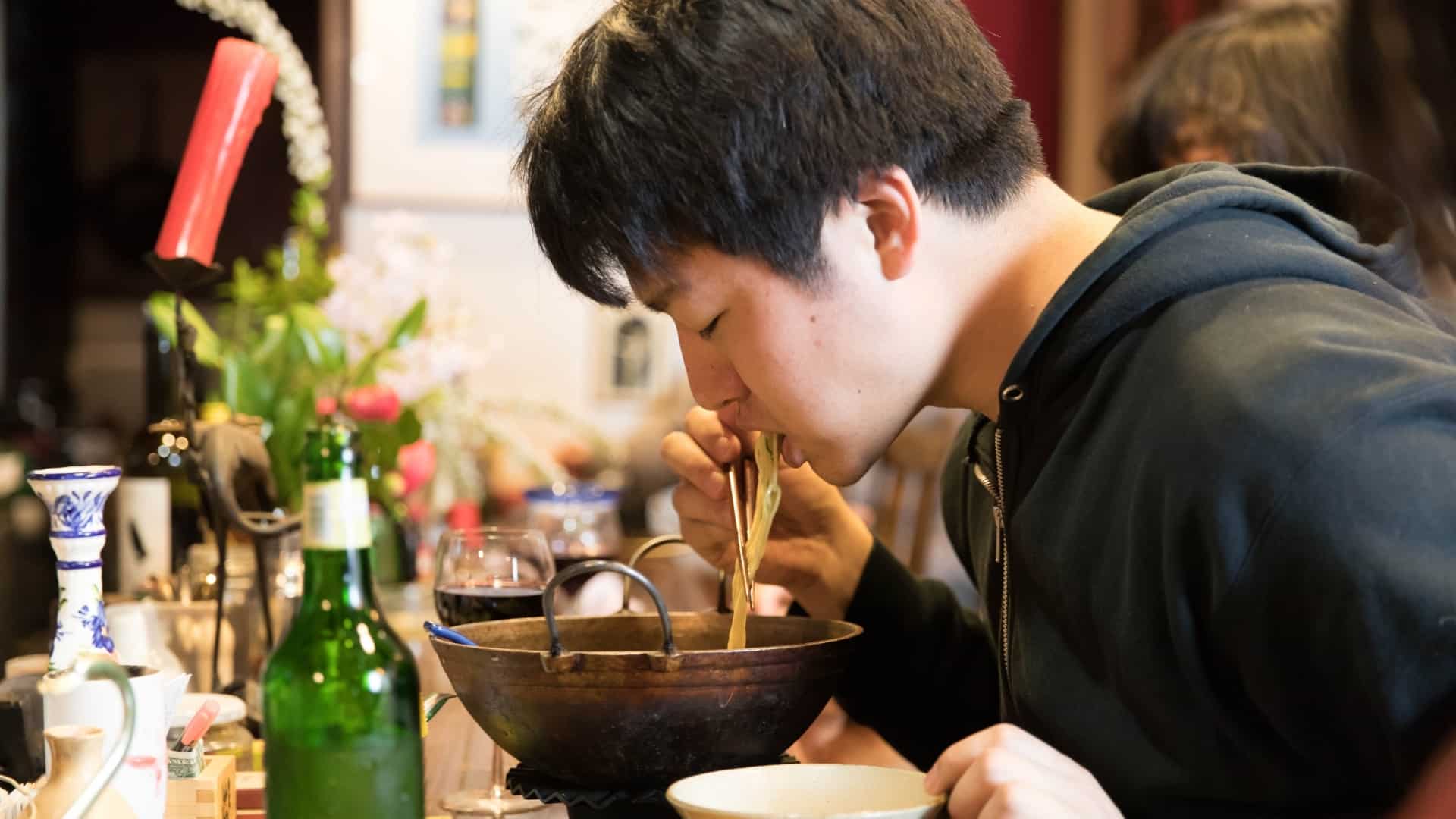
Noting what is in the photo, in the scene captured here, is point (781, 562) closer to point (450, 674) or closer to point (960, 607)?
point (960, 607)

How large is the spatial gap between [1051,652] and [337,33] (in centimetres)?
383

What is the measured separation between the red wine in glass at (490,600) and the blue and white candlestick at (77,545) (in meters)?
0.49

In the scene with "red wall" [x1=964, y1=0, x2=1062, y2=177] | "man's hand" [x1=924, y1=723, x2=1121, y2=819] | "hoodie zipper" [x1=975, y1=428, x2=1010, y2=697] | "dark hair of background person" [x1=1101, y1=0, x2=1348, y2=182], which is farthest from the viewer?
"red wall" [x1=964, y1=0, x2=1062, y2=177]

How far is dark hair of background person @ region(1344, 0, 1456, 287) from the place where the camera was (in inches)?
26.9

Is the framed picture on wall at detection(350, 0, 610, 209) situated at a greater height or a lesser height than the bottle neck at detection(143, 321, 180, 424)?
greater

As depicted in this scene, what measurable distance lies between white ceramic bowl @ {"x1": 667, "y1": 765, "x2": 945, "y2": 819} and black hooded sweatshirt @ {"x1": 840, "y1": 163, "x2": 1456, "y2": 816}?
0.61 feet

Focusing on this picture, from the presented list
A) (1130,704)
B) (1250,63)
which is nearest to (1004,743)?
(1130,704)

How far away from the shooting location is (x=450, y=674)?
106cm

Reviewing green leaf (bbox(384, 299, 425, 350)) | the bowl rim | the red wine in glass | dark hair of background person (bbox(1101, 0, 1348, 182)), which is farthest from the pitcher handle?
dark hair of background person (bbox(1101, 0, 1348, 182))

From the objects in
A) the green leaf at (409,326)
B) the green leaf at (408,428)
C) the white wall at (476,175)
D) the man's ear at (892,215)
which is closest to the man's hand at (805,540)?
the man's ear at (892,215)

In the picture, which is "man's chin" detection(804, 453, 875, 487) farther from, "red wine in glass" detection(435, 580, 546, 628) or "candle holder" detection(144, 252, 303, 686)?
"candle holder" detection(144, 252, 303, 686)

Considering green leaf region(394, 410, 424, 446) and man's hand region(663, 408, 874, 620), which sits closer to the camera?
man's hand region(663, 408, 874, 620)

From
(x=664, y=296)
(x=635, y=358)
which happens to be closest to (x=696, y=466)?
(x=664, y=296)

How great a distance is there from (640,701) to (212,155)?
0.76 m
